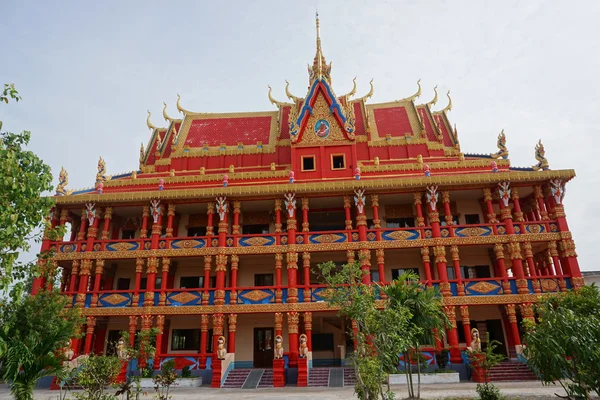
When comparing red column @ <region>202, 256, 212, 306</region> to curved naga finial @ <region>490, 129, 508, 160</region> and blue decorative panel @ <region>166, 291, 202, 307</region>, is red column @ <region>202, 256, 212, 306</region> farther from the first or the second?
curved naga finial @ <region>490, 129, 508, 160</region>

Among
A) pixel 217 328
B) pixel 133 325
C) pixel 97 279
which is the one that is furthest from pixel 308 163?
pixel 97 279

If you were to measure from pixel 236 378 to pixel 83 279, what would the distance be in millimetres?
10213

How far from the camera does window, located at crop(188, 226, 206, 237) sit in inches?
1030

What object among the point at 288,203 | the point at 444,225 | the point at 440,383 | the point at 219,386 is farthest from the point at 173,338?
the point at 444,225

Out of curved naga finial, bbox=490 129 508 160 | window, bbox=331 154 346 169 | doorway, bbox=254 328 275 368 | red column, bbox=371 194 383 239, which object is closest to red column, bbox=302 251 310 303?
doorway, bbox=254 328 275 368

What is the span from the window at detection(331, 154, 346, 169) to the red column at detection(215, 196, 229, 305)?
22.9ft

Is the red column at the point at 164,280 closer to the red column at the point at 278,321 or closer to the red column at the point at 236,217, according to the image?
the red column at the point at 236,217

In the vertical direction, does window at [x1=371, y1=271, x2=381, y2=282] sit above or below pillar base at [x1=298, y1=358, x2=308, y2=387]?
above

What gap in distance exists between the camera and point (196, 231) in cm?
2628

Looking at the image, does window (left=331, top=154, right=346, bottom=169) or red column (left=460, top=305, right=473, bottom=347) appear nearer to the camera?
red column (left=460, top=305, right=473, bottom=347)

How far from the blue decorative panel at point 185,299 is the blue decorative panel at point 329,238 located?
22.4 feet

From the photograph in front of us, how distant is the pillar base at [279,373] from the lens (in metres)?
19.9

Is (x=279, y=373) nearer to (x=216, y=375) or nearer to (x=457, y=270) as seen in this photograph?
(x=216, y=375)

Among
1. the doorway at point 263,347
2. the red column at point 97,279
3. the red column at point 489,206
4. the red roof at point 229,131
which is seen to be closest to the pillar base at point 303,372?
the doorway at point 263,347
